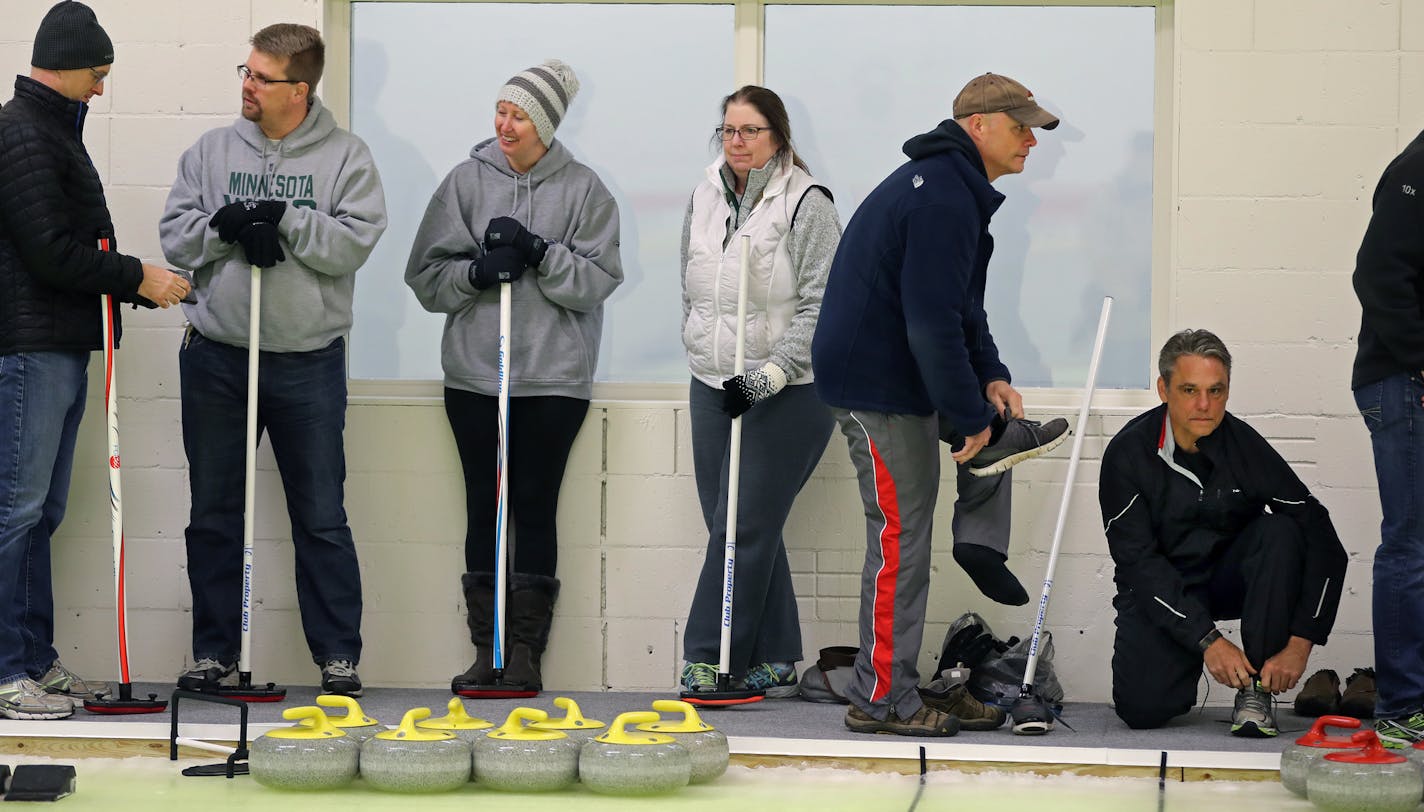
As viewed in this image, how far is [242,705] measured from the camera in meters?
3.50

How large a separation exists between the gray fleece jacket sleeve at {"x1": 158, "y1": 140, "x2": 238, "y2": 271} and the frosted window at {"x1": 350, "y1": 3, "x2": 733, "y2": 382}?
2.15 ft

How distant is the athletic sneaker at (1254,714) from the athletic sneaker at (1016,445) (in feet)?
2.70

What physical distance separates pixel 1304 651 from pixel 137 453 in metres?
3.17

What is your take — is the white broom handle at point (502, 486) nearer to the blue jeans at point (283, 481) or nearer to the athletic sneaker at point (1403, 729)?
the blue jeans at point (283, 481)

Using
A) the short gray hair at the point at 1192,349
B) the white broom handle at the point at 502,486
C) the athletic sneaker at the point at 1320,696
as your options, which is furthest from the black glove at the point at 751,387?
the athletic sneaker at the point at 1320,696

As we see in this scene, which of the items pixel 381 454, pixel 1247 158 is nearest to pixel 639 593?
pixel 381 454

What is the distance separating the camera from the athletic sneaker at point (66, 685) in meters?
4.20

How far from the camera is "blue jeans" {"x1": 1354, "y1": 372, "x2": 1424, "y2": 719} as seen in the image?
3.86 m

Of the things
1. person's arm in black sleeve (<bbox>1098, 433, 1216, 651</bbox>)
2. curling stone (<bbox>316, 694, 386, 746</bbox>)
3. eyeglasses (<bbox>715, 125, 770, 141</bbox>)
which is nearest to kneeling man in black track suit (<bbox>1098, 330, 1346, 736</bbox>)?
person's arm in black sleeve (<bbox>1098, 433, 1216, 651</bbox>)

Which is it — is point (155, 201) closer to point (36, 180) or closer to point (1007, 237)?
point (36, 180)

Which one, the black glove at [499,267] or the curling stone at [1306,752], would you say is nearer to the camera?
the curling stone at [1306,752]

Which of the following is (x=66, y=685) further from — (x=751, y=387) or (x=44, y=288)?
(x=751, y=387)

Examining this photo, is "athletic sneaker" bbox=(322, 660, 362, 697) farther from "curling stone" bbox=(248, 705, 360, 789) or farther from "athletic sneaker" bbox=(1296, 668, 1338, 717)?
"athletic sneaker" bbox=(1296, 668, 1338, 717)

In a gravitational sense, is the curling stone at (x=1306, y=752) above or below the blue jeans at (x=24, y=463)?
below
